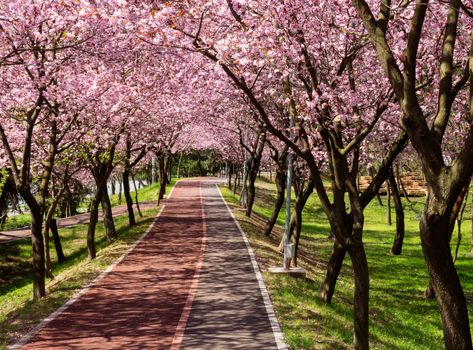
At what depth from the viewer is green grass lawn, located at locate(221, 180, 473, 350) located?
11.2 meters

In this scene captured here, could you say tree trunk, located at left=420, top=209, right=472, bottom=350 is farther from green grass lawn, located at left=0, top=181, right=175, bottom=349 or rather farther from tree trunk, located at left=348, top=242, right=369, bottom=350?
green grass lawn, located at left=0, top=181, right=175, bottom=349

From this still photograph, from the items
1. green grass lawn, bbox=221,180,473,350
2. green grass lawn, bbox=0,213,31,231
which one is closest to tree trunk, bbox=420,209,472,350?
green grass lawn, bbox=221,180,473,350

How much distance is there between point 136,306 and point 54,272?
1166cm

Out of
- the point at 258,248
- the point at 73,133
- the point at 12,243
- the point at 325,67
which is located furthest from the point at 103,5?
the point at 12,243

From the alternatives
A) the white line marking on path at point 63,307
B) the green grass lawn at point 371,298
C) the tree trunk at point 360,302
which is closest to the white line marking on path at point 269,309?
the green grass lawn at point 371,298

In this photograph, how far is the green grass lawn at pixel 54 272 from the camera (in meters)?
11.9

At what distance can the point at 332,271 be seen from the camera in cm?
1344

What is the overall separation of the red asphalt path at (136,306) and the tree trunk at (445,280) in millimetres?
4882

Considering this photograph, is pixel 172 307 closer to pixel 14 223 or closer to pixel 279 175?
pixel 279 175

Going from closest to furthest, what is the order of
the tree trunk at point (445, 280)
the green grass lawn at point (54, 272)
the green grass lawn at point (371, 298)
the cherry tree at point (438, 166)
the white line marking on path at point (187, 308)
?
the cherry tree at point (438, 166) < the tree trunk at point (445, 280) < the white line marking on path at point (187, 308) < the green grass lawn at point (371, 298) < the green grass lawn at point (54, 272)

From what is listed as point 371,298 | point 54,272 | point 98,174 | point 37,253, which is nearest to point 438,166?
point 37,253

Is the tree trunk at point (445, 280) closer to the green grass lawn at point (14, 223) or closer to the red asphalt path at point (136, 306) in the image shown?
the red asphalt path at point (136, 306)

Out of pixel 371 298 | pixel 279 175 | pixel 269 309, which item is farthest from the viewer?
pixel 279 175

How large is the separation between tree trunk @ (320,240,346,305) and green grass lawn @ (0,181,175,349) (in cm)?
630
